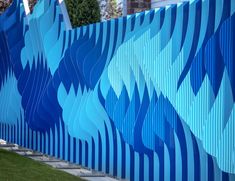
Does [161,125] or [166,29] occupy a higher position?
[166,29]

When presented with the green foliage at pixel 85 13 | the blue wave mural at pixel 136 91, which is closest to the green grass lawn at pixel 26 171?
the blue wave mural at pixel 136 91

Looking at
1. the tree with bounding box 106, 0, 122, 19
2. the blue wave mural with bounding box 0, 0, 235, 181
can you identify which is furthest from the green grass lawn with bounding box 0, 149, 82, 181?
the tree with bounding box 106, 0, 122, 19

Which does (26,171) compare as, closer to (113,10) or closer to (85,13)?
(85,13)

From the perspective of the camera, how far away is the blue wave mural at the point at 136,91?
184 inches

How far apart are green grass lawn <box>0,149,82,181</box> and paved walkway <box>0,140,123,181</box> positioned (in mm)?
199

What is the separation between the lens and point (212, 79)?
15.5 feet

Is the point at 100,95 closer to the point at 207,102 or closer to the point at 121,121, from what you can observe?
the point at 121,121

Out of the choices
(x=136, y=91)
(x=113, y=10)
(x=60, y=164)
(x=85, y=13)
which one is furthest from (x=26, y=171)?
(x=113, y=10)

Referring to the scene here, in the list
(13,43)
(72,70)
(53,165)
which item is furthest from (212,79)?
(13,43)

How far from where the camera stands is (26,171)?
765 centimetres

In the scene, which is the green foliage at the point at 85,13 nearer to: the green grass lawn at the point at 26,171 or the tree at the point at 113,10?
the green grass lawn at the point at 26,171

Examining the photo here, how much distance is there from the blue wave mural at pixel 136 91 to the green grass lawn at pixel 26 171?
1.12ft

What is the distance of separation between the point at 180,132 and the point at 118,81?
1.49 meters

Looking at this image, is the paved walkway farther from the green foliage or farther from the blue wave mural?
the green foliage
